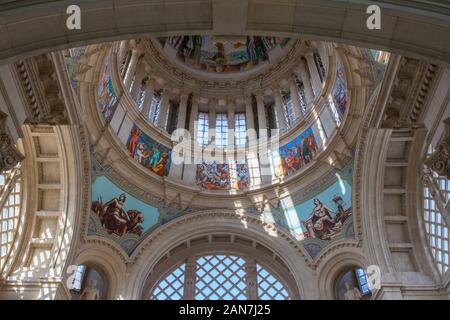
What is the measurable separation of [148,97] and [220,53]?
620 cm

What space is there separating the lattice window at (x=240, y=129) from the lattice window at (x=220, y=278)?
226 inches

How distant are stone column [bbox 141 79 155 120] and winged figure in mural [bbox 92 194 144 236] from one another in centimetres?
459

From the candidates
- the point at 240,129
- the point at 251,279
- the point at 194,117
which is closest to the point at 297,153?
the point at 240,129

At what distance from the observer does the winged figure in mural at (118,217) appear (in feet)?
53.7

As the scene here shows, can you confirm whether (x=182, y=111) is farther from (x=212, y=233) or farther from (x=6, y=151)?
(x=6, y=151)

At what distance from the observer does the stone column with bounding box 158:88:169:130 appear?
20953mm

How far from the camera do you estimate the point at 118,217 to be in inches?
668

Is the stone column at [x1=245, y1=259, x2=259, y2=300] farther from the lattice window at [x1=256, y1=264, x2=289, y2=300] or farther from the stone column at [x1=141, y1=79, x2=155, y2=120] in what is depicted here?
the stone column at [x1=141, y1=79, x2=155, y2=120]

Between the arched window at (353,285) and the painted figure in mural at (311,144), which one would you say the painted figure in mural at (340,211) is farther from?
the painted figure in mural at (311,144)

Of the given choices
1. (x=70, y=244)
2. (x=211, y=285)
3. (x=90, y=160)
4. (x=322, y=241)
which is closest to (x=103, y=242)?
(x=70, y=244)

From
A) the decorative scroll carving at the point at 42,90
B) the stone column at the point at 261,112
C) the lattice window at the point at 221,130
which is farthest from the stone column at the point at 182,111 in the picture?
the decorative scroll carving at the point at 42,90

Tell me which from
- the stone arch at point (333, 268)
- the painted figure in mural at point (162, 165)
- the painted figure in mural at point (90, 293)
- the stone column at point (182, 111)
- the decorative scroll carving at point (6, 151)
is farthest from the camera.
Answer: the stone column at point (182, 111)

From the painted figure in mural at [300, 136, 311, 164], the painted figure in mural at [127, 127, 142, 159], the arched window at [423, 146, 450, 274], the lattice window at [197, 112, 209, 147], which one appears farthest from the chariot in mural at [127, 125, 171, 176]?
the arched window at [423, 146, 450, 274]
